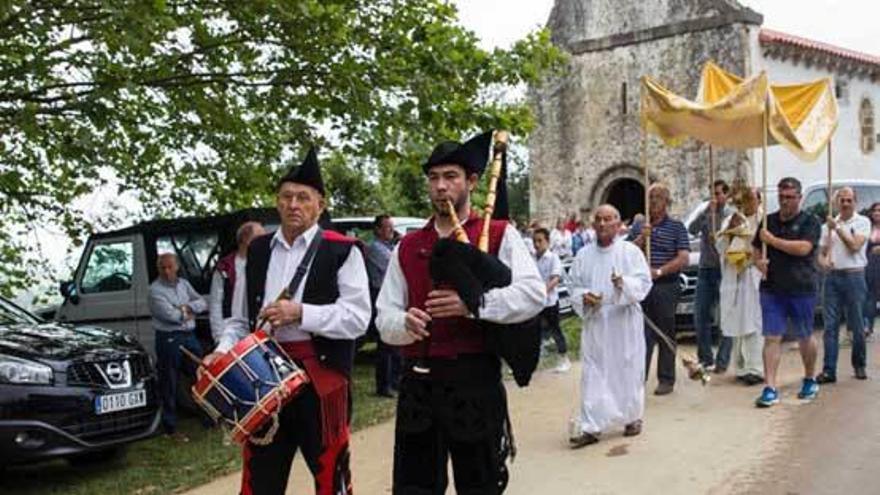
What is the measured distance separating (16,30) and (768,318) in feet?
22.5

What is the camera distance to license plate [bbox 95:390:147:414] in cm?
677

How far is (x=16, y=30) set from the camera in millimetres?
8141

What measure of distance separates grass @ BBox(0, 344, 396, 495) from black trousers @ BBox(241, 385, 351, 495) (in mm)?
2663

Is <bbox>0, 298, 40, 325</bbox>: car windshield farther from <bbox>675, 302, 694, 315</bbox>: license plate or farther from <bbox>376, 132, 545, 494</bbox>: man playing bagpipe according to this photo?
<bbox>675, 302, 694, 315</bbox>: license plate

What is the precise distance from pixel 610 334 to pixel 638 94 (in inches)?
706

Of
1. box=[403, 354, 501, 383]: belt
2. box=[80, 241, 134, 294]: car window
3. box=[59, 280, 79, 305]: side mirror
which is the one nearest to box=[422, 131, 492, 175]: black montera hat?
box=[403, 354, 501, 383]: belt

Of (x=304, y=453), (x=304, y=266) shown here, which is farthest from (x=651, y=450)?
(x=304, y=266)

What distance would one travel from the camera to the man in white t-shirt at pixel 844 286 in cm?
899

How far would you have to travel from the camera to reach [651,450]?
678 cm

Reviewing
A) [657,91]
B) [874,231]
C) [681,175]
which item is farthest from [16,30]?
[681,175]

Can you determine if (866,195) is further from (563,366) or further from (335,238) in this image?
(335,238)

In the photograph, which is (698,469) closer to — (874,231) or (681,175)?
(874,231)

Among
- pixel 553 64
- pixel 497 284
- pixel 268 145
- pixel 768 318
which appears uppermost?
pixel 553 64

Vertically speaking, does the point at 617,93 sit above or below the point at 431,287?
above
